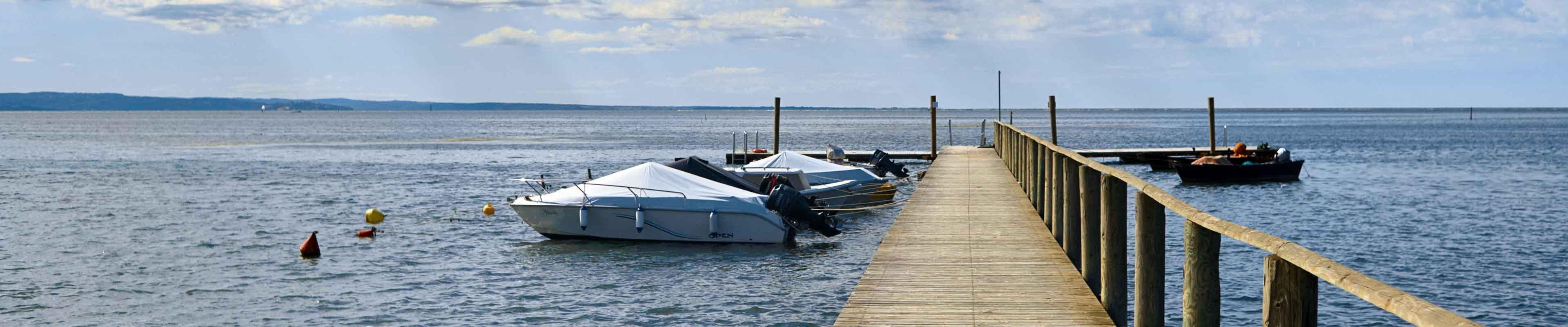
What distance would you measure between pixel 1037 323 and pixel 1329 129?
138 metres

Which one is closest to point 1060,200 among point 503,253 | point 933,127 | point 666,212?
point 666,212

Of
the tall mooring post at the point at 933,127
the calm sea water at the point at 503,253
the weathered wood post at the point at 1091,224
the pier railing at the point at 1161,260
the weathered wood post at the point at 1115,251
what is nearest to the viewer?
the pier railing at the point at 1161,260

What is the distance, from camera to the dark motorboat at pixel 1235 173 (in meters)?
35.5

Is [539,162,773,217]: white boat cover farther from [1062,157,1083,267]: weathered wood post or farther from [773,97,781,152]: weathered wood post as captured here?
[773,97,781,152]: weathered wood post

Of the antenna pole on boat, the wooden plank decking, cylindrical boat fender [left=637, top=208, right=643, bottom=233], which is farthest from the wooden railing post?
the antenna pole on boat

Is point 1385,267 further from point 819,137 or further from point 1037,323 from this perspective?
point 819,137

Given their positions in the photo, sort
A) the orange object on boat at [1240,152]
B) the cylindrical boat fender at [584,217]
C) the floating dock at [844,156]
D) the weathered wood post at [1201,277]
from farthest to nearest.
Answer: the floating dock at [844,156] < the orange object on boat at [1240,152] < the cylindrical boat fender at [584,217] < the weathered wood post at [1201,277]

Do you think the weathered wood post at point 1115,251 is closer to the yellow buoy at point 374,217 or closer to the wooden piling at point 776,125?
the yellow buoy at point 374,217

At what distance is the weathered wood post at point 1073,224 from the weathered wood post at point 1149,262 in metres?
3.61

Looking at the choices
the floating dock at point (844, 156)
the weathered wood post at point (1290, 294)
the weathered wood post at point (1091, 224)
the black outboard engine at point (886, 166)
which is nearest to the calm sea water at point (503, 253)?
the weathered wood post at point (1091, 224)

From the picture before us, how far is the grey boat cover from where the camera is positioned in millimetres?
22281

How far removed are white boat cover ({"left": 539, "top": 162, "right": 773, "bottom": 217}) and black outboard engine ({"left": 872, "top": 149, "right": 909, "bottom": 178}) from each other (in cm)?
1395

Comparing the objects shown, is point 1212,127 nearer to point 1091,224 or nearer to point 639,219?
point 639,219

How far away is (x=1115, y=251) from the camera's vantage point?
26.0 ft
